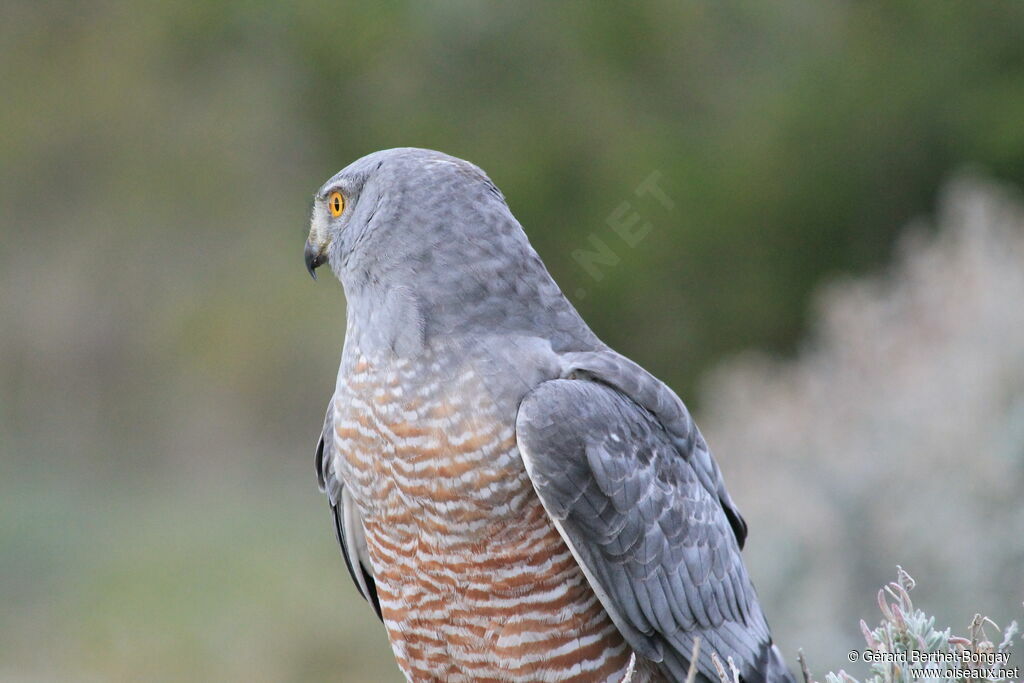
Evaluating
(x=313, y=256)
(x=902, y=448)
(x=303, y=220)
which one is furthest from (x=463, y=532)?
(x=303, y=220)

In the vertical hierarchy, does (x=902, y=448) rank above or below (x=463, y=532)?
below

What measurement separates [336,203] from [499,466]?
91cm

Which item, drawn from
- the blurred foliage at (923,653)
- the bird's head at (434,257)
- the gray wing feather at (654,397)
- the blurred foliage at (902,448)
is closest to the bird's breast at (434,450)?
the bird's head at (434,257)

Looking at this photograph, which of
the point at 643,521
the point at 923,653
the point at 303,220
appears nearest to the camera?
the point at 923,653

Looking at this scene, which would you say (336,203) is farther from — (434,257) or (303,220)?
(303,220)

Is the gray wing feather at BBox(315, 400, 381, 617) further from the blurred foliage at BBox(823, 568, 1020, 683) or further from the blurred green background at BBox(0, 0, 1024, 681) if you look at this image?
the blurred green background at BBox(0, 0, 1024, 681)

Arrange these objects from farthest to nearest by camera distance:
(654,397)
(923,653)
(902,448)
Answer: (902,448) → (654,397) → (923,653)

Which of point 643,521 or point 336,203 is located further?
point 336,203

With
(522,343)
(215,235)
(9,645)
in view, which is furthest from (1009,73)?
(9,645)

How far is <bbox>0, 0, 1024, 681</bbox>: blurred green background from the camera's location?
28.8ft

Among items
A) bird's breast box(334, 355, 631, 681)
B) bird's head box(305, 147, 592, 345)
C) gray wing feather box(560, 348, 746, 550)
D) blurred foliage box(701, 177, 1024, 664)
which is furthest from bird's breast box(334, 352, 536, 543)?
blurred foliage box(701, 177, 1024, 664)

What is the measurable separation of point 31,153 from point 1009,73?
9930mm

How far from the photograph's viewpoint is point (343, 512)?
3.14 m

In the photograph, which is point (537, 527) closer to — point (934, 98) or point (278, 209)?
point (934, 98)
